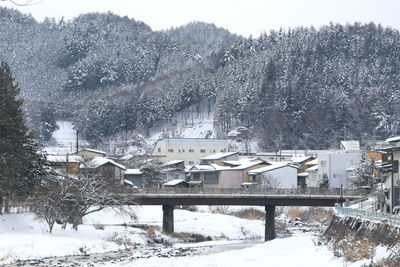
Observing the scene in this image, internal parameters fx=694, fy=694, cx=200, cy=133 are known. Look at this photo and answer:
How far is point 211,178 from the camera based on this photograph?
102m

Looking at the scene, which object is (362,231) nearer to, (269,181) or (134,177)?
(269,181)

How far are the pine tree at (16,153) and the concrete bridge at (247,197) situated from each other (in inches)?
407

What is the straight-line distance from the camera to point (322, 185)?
3597 inches

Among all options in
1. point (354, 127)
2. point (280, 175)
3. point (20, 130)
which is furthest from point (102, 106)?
point (20, 130)

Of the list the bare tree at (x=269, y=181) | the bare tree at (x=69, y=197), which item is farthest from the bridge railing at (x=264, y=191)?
the bare tree at (x=269, y=181)

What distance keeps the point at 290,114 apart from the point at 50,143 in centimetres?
6647

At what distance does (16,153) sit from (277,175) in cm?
4894

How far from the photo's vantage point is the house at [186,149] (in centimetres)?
14062

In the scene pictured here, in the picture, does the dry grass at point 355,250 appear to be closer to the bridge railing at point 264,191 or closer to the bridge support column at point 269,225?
the bridge support column at point 269,225

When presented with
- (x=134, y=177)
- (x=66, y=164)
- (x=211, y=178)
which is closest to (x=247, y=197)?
(x=66, y=164)

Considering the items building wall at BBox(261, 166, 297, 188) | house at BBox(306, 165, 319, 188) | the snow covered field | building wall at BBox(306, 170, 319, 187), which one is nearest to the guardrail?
the snow covered field

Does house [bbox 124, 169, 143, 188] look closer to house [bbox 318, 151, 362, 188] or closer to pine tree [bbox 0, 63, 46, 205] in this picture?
house [bbox 318, 151, 362, 188]

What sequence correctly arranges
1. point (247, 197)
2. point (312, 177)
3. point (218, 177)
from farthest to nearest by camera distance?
1. point (312, 177)
2. point (218, 177)
3. point (247, 197)

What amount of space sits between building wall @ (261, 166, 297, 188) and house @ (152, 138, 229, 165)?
147 feet
